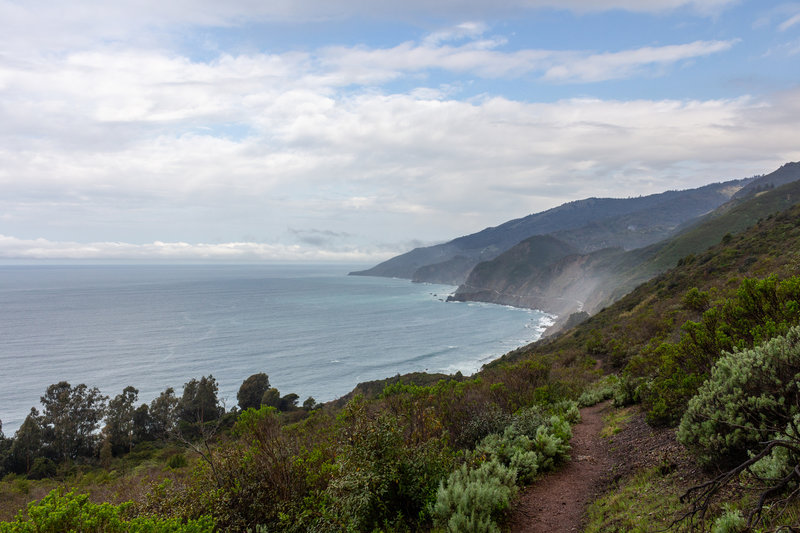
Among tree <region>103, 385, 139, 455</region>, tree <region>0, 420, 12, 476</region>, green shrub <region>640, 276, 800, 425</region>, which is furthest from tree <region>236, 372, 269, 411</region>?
green shrub <region>640, 276, 800, 425</region>

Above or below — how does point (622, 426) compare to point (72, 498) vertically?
below

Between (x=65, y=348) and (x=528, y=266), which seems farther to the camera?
(x=528, y=266)

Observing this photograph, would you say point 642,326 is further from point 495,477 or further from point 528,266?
point 528,266

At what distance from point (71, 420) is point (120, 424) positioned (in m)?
4.00

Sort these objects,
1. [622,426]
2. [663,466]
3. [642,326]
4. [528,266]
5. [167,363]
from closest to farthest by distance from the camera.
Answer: [663,466]
[622,426]
[642,326]
[167,363]
[528,266]

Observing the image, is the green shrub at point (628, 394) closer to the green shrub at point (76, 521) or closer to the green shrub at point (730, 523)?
the green shrub at point (730, 523)

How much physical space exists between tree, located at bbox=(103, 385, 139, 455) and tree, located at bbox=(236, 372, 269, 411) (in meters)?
9.36

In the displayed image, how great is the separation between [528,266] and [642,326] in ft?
485

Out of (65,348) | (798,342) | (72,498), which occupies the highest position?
(798,342)

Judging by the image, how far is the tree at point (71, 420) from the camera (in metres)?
28.9

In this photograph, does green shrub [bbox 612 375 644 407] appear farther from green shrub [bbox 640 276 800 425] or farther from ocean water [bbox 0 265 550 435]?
ocean water [bbox 0 265 550 435]

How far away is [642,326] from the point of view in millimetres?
21250

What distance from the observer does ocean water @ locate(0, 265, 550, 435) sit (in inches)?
1937

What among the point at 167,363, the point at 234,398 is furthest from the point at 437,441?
the point at 167,363
